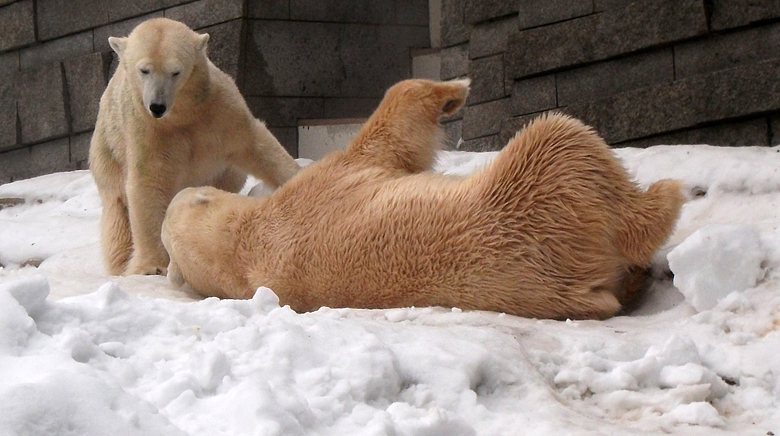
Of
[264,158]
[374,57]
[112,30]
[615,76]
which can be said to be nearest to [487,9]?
[615,76]

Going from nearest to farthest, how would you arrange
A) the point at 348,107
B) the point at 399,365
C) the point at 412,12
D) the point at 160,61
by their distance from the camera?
the point at 399,365 → the point at 160,61 → the point at 348,107 → the point at 412,12

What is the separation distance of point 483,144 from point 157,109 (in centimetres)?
355

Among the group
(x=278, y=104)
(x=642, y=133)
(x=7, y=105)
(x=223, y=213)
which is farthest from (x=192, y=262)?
(x=7, y=105)

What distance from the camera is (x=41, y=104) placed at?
9344 millimetres

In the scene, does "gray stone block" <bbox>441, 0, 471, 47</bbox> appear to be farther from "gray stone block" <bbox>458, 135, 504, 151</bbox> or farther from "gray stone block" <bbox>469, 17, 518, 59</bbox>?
"gray stone block" <bbox>458, 135, 504, 151</bbox>

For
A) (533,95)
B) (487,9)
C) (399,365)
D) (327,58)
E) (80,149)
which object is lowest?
(80,149)

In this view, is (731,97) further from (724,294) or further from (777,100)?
(724,294)

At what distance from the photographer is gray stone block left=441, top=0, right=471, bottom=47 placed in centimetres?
811

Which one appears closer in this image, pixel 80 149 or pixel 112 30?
pixel 112 30

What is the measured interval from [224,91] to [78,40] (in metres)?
5.05

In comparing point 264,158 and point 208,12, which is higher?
point 208,12

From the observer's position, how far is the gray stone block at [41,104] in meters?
9.20

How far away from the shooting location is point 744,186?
3814 millimetres

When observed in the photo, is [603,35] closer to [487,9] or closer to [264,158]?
[487,9]
